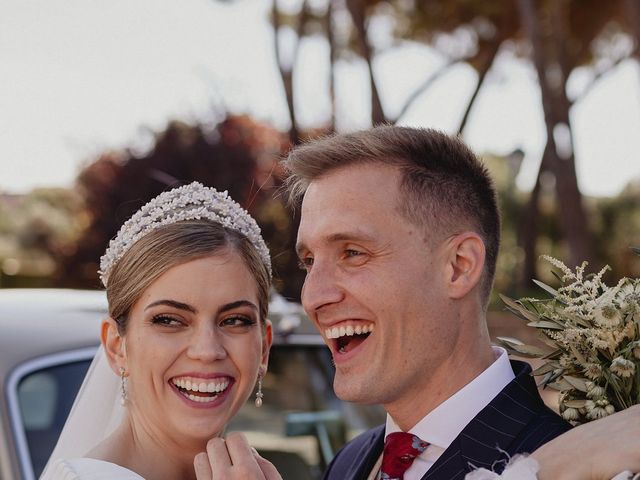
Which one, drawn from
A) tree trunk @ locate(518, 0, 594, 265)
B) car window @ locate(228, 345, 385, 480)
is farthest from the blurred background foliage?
car window @ locate(228, 345, 385, 480)

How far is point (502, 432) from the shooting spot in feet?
8.45

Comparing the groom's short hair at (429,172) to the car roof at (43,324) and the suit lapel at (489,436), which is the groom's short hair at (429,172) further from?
the car roof at (43,324)

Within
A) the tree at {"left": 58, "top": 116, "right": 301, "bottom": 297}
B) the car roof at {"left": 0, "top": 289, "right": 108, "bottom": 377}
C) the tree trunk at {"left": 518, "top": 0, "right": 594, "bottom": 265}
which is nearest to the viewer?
the car roof at {"left": 0, "top": 289, "right": 108, "bottom": 377}

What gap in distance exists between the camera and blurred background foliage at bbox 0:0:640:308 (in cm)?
1573

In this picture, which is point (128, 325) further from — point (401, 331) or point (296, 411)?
point (296, 411)

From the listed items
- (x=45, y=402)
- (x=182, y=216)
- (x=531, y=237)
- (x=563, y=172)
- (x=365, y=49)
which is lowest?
(x=45, y=402)

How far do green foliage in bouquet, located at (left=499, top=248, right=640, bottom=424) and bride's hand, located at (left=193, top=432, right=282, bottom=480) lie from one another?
871mm

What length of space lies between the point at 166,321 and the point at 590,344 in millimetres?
1260

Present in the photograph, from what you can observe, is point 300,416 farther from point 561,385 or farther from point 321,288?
point 561,385

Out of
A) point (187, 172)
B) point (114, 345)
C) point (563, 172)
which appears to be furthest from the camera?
point (187, 172)

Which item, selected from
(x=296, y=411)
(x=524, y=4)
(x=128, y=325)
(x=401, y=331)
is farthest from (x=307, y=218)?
(x=524, y=4)

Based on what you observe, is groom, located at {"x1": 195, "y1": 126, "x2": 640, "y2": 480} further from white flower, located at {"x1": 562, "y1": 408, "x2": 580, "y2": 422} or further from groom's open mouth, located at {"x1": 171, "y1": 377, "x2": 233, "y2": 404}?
groom's open mouth, located at {"x1": 171, "y1": 377, "x2": 233, "y2": 404}

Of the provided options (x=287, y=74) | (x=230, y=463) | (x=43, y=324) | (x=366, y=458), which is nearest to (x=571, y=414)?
(x=366, y=458)

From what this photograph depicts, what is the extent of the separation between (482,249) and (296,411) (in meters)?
1.71
